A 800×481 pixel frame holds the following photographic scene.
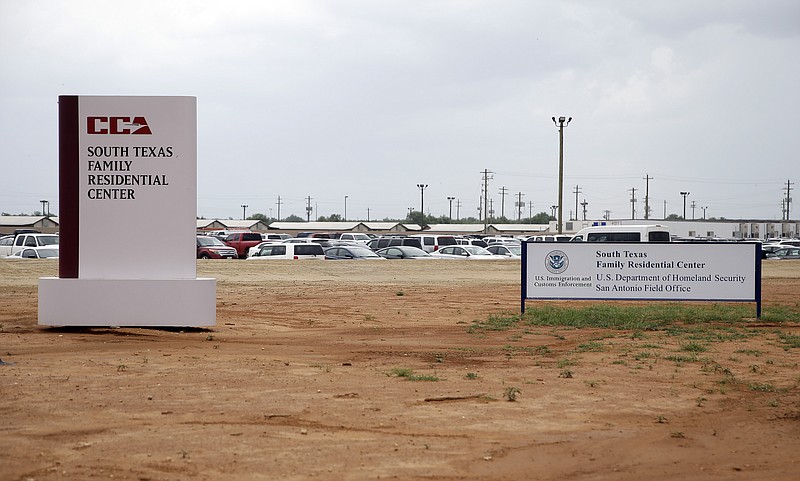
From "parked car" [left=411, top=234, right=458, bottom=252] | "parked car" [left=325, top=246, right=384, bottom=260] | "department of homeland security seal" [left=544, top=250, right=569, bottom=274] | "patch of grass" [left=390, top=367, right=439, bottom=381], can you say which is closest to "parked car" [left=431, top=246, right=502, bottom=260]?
"parked car" [left=325, top=246, right=384, bottom=260]

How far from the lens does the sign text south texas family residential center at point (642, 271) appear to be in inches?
731

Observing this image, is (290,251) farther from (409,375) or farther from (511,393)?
(511,393)

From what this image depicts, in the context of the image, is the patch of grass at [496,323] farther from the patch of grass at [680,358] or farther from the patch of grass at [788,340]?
the patch of grass at [788,340]

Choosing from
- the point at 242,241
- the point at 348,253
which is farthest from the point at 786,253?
the point at 242,241

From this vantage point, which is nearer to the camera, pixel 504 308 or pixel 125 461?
pixel 125 461

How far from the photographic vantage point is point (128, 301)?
14820mm

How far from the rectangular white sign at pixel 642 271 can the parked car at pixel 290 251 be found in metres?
21.0

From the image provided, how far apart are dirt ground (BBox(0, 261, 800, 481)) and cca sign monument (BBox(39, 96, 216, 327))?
494 mm

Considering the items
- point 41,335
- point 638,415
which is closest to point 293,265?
point 41,335

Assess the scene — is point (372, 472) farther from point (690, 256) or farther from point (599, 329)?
point (690, 256)

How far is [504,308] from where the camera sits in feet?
69.7

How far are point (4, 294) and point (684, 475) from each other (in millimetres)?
20657

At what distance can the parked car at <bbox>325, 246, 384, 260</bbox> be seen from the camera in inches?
1526

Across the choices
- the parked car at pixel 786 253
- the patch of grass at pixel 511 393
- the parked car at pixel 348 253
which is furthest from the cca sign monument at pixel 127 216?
the parked car at pixel 786 253
